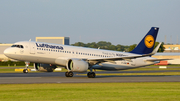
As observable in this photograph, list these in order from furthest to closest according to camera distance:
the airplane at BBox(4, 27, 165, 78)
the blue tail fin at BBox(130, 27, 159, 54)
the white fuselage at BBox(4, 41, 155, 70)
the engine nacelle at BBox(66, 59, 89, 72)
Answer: the blue tail fin at BBox(130, 27, 159, 54)
the white fuselage at BBox(4, 41, 155, 70)
the airplane at BBox(4, 27, 165, 78)
the engine nacelle at BBox(66, 59, 89, 72)

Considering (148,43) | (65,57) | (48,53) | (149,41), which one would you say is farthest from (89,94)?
(149,41)

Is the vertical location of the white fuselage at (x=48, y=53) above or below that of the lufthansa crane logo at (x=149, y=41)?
below

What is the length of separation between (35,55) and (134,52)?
1769cm

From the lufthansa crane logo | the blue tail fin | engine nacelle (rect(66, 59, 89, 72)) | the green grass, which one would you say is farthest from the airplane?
the green grass

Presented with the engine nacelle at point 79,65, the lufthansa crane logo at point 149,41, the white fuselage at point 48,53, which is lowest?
the engine nacelle at point 79,65

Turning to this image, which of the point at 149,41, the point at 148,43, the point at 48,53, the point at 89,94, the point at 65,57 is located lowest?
the point at 89,94

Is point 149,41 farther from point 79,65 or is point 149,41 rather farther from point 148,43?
point 79,65

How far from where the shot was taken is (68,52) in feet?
126

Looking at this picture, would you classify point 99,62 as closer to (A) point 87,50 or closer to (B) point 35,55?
(A) point 87,50

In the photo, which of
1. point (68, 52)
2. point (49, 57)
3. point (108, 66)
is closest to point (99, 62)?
point (108, 66)

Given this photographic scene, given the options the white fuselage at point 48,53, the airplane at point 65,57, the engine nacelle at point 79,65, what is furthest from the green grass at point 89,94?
the white fuselage at point 48,53

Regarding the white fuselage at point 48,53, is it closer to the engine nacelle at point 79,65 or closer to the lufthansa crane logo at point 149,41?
the engine nacelle at point 79,65

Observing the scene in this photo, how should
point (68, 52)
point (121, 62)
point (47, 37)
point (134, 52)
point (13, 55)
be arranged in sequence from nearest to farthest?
point (13, 55)
point (68, 52)
point (121, 62)
point (134, 52)
point (47, 37)

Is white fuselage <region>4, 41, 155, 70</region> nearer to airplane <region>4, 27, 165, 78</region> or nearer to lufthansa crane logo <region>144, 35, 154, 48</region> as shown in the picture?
airplane <region>4, 27, 165, 78</region>
